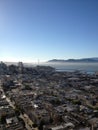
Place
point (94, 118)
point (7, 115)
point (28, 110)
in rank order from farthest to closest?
1. point (28, 110)
2. point (7, 115)
3. point (94, 118)

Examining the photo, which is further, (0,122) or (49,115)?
(49,115)

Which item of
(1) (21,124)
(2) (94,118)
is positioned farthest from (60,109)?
(1) (21,124)

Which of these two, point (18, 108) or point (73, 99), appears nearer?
point (18, 108)

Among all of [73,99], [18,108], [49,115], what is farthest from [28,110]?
[73,99]

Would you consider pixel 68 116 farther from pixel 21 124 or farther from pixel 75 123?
pixel 21 124

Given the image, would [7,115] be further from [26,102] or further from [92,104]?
[92,104]

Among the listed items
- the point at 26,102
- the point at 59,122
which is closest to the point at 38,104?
the point at 26,102

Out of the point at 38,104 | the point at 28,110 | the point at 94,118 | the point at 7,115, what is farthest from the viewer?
the point at 38,104

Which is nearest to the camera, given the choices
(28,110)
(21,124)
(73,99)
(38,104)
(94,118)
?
(21,124)

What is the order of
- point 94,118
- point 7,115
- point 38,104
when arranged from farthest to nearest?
point 38,104
point 7,115
point 94,118
